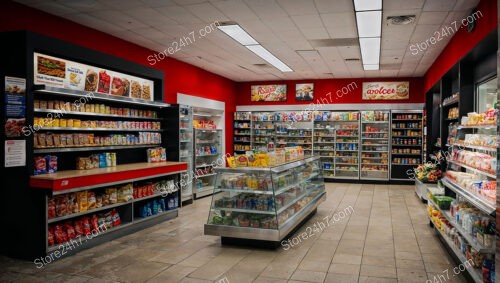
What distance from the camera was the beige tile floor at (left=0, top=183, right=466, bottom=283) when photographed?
4363 mm

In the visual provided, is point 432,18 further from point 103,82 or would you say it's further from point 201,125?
point 201,125

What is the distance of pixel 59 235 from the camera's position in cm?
514

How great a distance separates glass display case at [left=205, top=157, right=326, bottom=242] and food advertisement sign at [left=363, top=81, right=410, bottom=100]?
28.2ft

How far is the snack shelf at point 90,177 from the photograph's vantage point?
486cm

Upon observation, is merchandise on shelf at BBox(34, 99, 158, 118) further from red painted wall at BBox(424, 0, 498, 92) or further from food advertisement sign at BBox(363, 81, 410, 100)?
food advertisement sign at BBox(363, 81, 410, 100)

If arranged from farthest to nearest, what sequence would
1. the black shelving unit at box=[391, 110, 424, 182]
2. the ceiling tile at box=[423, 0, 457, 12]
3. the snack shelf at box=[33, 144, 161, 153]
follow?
the black shelving unit at box=[391, 110, 424, 182] < the ceiling tile at box=[423, 0, 457, 12] < the snack shelf at box=[33, 144, 161, 153]

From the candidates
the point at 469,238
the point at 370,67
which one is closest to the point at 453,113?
the point at 469,238

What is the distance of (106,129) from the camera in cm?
658

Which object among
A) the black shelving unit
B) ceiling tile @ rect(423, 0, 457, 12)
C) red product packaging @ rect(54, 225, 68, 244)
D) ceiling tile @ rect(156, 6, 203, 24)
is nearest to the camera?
red product packaging @ rect(54, 225, 68, 244)

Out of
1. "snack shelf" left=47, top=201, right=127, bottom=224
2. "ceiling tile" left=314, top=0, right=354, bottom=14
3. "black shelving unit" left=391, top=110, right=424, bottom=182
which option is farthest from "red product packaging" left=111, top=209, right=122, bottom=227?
"black shelving unit" left=391, top=110, right=424, bottom=182

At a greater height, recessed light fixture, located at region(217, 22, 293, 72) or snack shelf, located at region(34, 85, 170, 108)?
recessed light fixture, located at region(217, 22, 293, 72)

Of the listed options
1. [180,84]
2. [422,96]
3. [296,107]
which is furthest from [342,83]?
[180,84]

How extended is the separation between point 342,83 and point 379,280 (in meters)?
10.3

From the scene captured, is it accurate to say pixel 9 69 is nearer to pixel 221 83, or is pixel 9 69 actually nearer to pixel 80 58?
pixel 80 58
